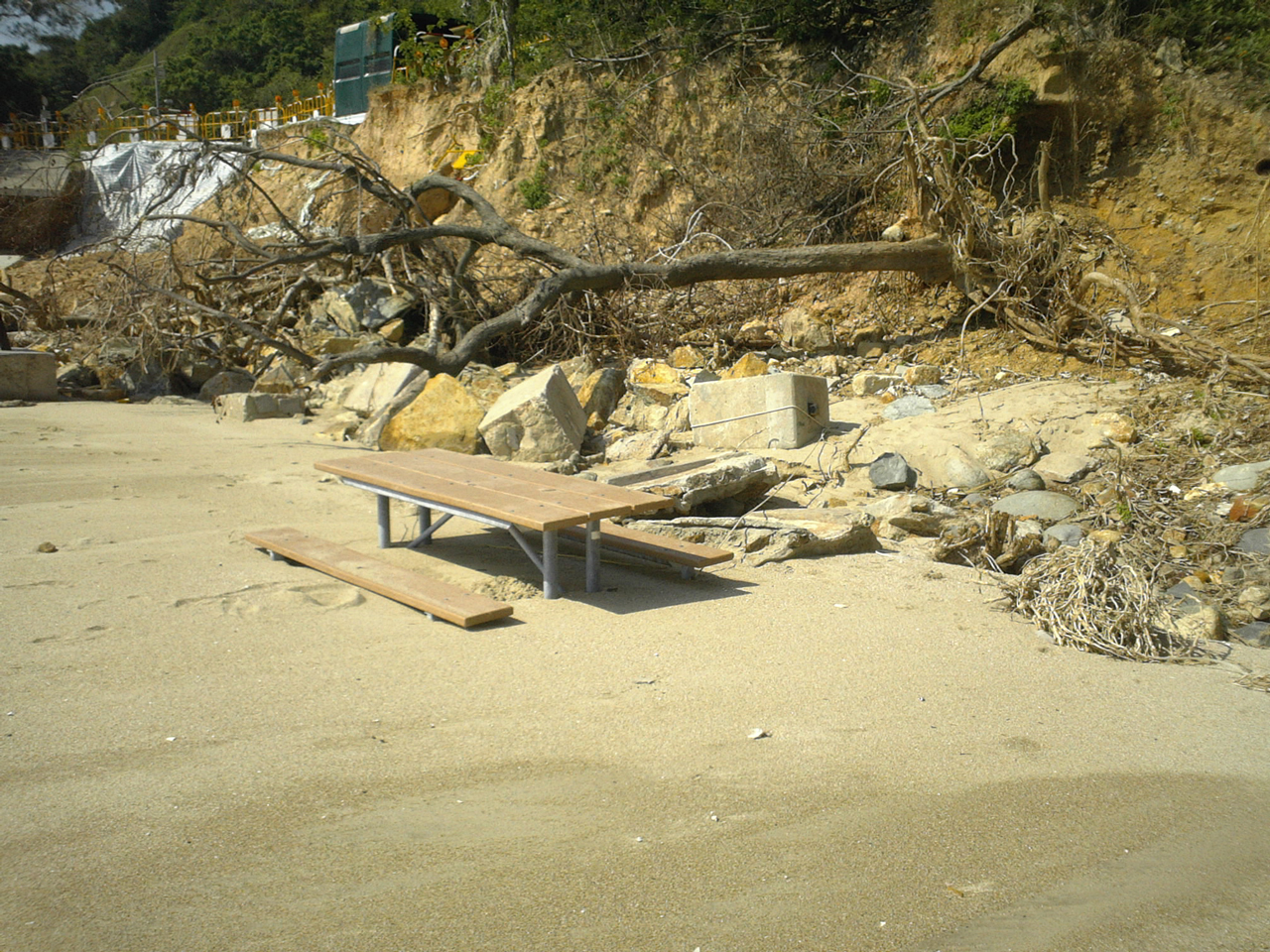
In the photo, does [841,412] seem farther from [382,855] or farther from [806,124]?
[382,855]

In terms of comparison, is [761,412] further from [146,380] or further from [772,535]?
[146,380]

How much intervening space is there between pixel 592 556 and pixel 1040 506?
3.02 metres

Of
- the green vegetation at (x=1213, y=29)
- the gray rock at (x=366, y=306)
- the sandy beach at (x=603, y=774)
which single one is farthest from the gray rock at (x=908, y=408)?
the gray rock at (x=366, y=306)

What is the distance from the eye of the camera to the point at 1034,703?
3115mm

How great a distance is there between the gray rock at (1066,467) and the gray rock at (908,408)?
1.14 m

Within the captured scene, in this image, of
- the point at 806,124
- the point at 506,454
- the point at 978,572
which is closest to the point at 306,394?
the point at 506,454

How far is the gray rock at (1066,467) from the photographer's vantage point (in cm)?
611

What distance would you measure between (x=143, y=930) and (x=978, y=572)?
12.8 feet

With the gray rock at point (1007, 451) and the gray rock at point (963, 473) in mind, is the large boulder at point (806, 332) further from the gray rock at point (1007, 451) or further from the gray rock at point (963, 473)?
the gray rock at point (963, 473)

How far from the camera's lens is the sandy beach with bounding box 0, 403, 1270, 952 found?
198cm

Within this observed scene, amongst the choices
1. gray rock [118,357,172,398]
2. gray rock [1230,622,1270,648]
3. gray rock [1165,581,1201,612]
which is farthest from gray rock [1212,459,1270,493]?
gray rock [118,357,172,398]

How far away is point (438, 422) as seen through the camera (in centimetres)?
727

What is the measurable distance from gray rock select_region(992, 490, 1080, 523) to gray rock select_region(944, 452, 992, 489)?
336 millimetres

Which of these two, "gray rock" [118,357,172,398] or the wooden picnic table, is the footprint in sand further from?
"gray rock" [118,357,172,398]
